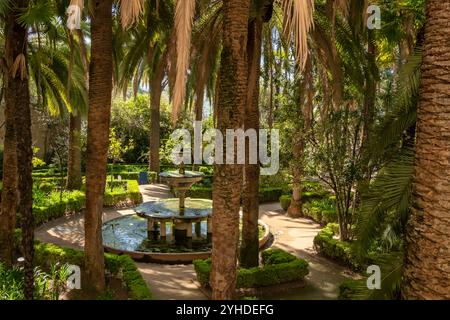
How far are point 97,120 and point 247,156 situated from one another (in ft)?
10.3

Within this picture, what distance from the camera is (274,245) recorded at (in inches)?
471

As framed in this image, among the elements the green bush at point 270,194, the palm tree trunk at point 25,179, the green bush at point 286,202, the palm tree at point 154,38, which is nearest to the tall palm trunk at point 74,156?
the palm tree at point 154,38

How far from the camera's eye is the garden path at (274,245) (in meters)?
8.18

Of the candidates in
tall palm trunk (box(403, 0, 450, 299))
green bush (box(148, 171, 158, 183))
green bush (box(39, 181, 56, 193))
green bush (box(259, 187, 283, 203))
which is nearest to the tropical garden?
tall palm trunk (box(403, 0, 450, 299))

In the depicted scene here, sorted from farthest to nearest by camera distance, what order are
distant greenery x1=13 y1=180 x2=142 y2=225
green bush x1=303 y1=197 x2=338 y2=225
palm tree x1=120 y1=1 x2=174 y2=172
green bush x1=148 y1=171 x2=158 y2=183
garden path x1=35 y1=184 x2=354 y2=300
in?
green bush x1=148 y1=171 x2=158 y2=183, green bush x1=303 y1=197 x2=338 y2=225, distant greenery x1=13 y1=180 x2=142 y2=225, garden path x1=35 y1=184 x2=354 y2=300, palm tree x1=120 y1=1 x2=174 y2=172

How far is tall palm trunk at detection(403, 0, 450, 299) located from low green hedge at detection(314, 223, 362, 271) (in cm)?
710

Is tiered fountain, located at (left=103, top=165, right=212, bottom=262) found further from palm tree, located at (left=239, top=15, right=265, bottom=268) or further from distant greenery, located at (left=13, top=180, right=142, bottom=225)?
palm tree, located at (left=239, top=15, right=265, bottom=268)

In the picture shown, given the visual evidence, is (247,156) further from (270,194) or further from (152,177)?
(152,177)

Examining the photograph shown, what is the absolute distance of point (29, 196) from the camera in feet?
18.0

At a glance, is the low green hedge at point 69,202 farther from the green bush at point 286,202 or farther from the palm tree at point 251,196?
the palm tree at point 251,196

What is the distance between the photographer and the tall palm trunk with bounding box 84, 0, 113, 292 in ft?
23.0

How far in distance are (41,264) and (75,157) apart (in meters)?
8.98

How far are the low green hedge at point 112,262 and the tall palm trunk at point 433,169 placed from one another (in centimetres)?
530

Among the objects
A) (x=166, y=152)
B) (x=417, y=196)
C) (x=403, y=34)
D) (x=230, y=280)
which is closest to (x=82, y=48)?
(x=230, y=280)
